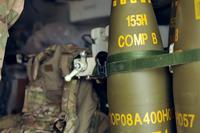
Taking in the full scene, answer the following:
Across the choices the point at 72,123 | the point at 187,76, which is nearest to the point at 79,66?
the point at 72,123

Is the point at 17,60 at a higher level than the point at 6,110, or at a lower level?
higher

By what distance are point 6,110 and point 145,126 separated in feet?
3.88

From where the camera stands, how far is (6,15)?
65.7 inches

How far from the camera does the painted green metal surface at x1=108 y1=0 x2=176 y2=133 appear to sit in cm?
158

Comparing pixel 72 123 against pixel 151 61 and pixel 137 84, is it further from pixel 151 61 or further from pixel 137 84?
pixel 151 61

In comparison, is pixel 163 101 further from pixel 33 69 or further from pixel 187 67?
pixel 33 69

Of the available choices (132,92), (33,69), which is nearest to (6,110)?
(33,69)

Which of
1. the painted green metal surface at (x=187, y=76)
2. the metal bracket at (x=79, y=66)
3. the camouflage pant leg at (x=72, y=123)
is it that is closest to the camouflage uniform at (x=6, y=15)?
the metal bracket at (x=79, y=66)

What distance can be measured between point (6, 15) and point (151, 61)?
56 centimetres

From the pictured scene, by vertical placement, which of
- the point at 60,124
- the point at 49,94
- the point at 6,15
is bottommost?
the point at 60,124

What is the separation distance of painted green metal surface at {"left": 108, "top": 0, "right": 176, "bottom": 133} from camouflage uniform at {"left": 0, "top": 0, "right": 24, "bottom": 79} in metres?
0.37

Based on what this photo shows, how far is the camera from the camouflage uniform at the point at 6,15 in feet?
5.30

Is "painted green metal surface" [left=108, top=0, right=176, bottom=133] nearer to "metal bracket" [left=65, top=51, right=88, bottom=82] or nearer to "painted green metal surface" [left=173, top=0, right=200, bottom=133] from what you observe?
"painted green metal surface" [left=173, top=0, right=200, bottom=133]

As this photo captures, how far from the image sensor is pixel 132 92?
1.59 meters
